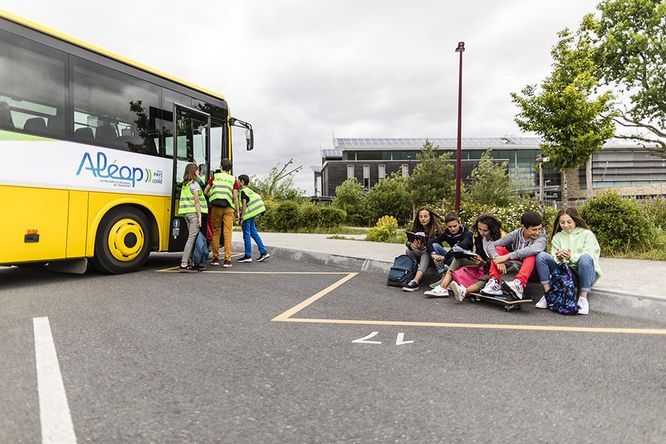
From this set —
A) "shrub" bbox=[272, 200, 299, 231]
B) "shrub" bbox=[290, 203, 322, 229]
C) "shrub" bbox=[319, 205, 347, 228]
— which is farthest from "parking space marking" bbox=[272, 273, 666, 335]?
"shrub" bbox=[272, 200, 299, 231]

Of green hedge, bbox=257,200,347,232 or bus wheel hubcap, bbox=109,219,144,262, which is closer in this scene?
bus wheel hubcap, bbox=109,219,144,262

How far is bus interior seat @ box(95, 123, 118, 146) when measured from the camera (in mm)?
6422

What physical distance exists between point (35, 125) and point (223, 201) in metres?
3.04

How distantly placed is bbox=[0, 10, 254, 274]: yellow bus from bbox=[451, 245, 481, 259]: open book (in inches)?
195

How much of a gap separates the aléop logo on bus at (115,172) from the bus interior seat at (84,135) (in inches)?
7.7

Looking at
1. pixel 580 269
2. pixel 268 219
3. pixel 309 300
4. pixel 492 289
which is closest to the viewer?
pixel 580 269

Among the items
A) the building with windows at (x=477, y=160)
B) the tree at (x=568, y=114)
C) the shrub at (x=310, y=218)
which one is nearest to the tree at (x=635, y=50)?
the tree at (x=568, y=114)

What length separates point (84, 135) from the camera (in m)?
6.21

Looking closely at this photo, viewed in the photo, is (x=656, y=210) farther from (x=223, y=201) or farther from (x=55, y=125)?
(x=55, y=125)

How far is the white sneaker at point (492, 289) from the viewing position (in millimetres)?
5000

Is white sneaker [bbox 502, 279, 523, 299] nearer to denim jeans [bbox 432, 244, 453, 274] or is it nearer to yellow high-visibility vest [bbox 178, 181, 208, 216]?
denim jeans [bbox 432, 244, 453, 274]

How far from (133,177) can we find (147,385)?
202 inches

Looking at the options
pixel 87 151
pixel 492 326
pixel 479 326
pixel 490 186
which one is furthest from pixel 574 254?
pixel 490 186

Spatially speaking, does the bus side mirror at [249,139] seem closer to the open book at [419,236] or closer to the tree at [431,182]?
the open book at [419,236]
